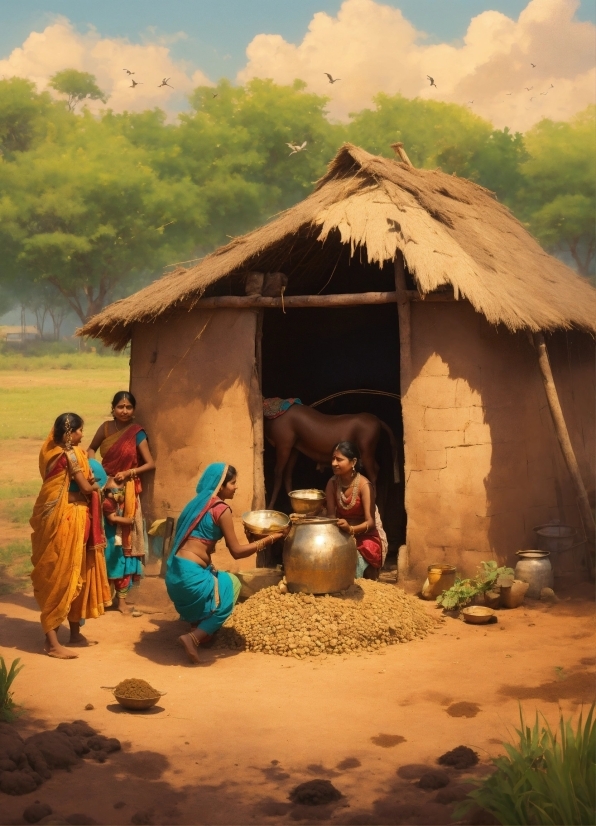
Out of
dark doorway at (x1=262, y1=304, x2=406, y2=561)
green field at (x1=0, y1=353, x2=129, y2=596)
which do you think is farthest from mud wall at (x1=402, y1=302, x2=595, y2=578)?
green field at (x1=0, y1=353, x2=129, y2=596)

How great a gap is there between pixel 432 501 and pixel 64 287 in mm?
28454

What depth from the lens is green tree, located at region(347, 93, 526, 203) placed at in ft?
132

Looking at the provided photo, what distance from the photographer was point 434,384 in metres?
8.28

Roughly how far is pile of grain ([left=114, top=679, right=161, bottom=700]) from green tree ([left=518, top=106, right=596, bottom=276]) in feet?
107

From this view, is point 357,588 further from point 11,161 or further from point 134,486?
point 11,161

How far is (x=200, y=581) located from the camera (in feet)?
21.5

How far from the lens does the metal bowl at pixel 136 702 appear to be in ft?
18.3

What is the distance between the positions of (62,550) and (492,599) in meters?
3.48

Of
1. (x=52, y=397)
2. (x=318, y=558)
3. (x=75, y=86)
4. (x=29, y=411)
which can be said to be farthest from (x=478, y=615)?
(x=75, y=86)

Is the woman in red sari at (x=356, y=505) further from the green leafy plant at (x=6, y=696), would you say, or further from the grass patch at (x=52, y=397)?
the grass patch at (x=52, y=397)

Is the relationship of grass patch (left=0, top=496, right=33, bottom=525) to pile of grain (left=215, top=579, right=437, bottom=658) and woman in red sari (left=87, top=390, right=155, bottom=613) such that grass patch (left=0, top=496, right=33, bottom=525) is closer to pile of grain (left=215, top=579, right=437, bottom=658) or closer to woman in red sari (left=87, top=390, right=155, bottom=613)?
woman in red sari (left=87, top=390, right=155, bottom=613)

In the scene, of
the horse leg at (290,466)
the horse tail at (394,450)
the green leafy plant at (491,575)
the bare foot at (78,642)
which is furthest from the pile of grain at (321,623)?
the horse leg at (290,466)

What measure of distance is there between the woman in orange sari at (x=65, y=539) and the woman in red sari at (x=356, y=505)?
6.47ft

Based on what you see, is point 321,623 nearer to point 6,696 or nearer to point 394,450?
point 6,696
